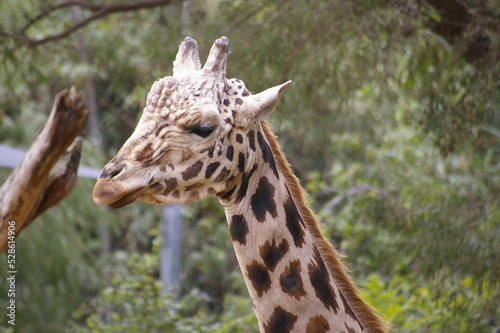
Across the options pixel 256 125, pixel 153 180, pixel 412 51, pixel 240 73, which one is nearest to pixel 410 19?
pixel 412 51

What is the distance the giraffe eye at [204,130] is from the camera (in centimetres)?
279

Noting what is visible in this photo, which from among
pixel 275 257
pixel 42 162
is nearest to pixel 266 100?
pixel 275 257

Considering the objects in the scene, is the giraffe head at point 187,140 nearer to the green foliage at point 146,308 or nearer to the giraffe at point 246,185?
the giraffe at point 246,185

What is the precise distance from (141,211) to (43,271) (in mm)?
3889

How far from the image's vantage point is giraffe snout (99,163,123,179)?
261 centimetres

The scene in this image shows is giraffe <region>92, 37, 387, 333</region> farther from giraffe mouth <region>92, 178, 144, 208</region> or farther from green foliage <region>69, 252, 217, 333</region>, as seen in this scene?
green foliage <region>69, 252, 217, 333</region>

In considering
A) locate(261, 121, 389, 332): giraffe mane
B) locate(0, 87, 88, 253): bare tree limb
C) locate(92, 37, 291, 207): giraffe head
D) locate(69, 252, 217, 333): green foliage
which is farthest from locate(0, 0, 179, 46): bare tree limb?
locate(92, 37, 291, 207): giraffe head

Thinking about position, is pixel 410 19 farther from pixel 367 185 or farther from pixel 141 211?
pixel 141 211

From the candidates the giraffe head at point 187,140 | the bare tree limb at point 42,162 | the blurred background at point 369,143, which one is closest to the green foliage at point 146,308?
the blurred background at point 369,143

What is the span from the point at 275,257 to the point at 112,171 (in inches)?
30.1

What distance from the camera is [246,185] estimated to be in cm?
301

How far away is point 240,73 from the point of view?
6211mm

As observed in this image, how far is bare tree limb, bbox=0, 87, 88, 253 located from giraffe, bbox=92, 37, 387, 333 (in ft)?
7.00

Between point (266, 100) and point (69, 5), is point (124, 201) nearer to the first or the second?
point (266, 100)
